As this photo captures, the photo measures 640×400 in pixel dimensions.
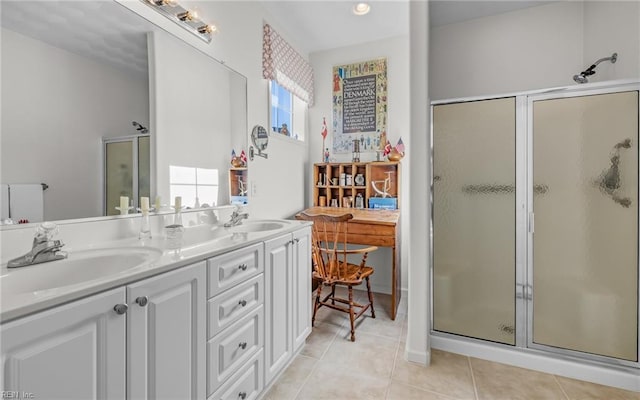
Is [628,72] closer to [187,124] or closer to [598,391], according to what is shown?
[598,391]

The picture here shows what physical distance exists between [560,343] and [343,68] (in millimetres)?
3188

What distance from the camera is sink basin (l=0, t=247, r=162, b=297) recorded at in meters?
0.88

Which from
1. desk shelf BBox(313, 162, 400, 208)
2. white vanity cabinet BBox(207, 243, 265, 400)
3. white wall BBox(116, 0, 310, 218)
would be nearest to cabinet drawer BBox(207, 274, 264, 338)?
white vanity cabinet BBox(207, 243, 265, 400)

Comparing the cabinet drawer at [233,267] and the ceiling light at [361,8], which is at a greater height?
the ceiling light at [361,8]

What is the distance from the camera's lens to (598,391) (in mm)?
1630

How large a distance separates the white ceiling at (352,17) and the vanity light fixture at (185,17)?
0.94 metres

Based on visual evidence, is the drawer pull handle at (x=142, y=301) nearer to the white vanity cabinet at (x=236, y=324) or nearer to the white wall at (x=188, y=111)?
the white vanity cabinet at (x=236, y=324)

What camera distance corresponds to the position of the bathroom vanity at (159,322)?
2.25 feet

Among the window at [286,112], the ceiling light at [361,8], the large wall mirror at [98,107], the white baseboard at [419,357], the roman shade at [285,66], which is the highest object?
the ceiling light at [361,8]

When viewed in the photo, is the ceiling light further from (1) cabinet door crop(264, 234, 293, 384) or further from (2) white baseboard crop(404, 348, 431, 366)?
(2) white baseboard crop(404, 348, 431, 366)

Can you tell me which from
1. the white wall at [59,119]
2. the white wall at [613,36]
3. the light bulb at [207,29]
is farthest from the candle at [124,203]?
the white wall at [613,36]

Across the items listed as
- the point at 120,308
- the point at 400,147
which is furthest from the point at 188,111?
the point at 400,147

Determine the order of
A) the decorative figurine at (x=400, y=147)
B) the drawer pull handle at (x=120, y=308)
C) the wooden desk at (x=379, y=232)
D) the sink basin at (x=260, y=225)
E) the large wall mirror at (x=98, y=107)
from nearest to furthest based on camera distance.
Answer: the drawer pull handle at (x=120, y=308) → the large wall mirror at (x=98, y=107) → the sink basin at (x=260, y=225) → the wooden desk at (x=379, y=232) → the decorative figurine at (x=400, y=147)

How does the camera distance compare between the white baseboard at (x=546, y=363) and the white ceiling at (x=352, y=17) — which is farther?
the white ceiling at (x=352, y=17)
